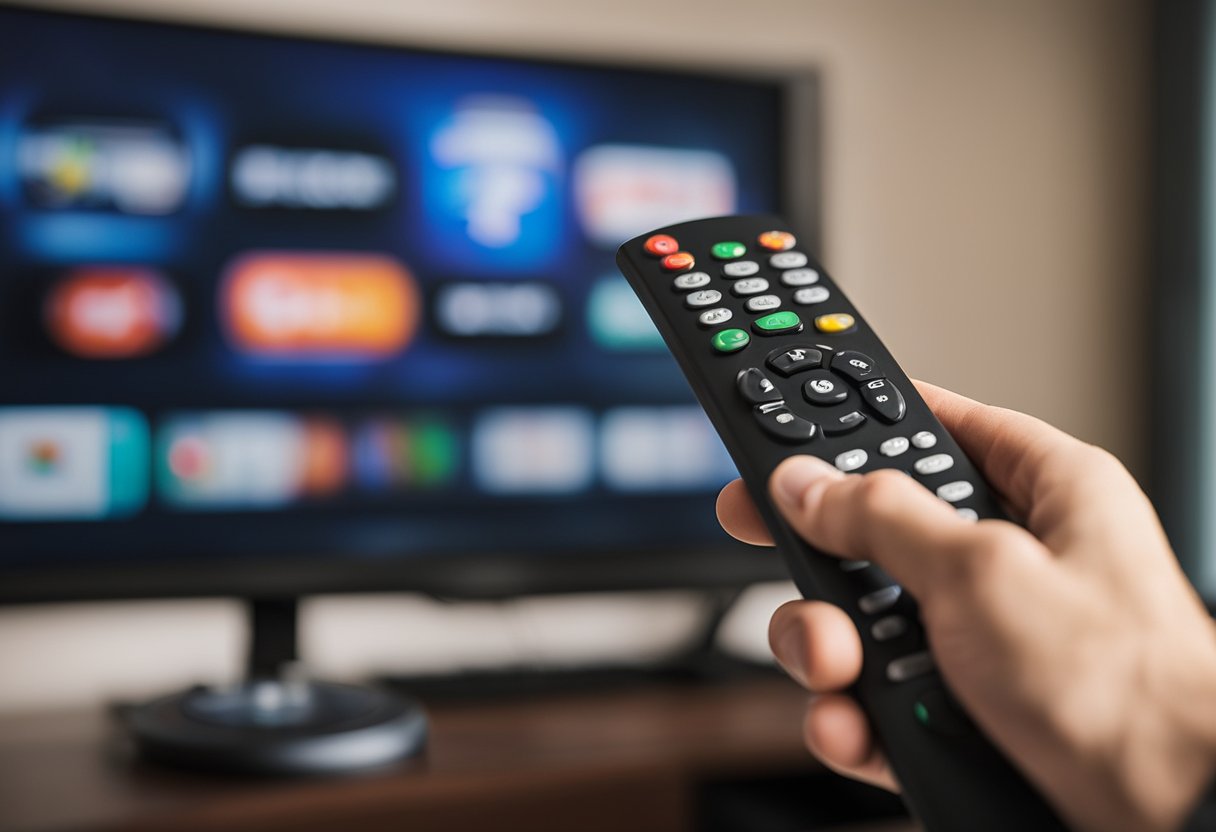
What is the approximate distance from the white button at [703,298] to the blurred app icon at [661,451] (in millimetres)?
601

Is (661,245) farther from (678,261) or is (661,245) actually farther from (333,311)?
(333,311)

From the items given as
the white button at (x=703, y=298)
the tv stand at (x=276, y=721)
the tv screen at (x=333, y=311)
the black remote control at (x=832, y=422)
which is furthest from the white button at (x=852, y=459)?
the tv screen at (x=333, y=311)

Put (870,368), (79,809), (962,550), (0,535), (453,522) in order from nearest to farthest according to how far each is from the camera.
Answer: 1. (962,550)
2. (870,368)
3. (79,809)
4. (0,535)
5. (453,522)

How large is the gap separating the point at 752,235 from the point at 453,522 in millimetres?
579

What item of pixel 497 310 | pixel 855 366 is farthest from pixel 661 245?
pixel 497 310

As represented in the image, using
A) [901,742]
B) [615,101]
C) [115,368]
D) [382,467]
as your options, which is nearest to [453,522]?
[382,467]

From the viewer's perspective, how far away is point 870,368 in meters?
0.54

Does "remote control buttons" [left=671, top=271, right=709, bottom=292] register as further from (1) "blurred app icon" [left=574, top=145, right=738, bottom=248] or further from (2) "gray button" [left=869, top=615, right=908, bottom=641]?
(1) "blurred app icon" [left=574, top=145, right=738, bottom=248]

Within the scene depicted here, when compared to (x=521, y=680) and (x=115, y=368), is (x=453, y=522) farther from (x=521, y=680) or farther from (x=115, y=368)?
(x=115, y=368)

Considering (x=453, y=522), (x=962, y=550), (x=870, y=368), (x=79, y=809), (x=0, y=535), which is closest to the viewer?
(x=962, y=550)

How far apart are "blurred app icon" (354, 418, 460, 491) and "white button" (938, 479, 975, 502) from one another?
26.6 inches

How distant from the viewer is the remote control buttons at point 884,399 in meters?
0.52

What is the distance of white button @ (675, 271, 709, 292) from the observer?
565 millimetres

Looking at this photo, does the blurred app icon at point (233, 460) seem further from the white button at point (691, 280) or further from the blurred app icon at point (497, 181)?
the white button at point (691, 280)
